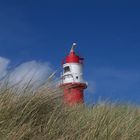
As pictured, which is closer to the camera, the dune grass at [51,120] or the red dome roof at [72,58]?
the dune grass at [51,120]

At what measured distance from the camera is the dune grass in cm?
424

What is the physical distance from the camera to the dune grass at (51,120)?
4.24 m

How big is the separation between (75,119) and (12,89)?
82 centimetres

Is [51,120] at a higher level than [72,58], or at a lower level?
lower

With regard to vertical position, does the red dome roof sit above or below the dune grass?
above

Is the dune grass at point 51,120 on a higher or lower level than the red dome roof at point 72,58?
lower

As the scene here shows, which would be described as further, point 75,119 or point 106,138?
point 75,119

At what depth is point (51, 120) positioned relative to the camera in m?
4.72

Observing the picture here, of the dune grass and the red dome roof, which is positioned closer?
the dune grass

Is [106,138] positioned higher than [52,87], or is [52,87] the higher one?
[52,87]

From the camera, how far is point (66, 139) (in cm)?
439

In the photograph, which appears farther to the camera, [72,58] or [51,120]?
[72,58]

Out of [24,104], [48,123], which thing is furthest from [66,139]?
[24,104]

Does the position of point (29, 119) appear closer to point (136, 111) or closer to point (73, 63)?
point (136, 111)
